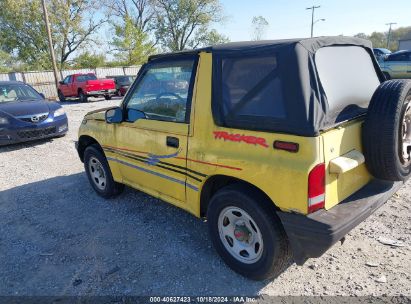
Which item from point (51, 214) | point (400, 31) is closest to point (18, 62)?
point (51, 214)

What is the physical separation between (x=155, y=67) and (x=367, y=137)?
2.14 meters

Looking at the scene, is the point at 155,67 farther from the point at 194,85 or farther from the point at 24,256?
the point at 24,256

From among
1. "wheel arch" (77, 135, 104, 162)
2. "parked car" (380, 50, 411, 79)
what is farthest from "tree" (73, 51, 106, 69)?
"wheel arch" (77, 135, 104, 162)

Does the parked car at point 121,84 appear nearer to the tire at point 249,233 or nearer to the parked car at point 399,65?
the parked car at point 399,65

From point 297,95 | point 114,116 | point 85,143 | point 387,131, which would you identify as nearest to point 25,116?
point 85,143

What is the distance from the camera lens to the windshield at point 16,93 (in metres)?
8.16

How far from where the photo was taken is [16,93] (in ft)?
27.5

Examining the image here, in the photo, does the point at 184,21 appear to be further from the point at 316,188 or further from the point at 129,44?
the point at 316,188

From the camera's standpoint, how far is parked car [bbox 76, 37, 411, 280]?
221cm

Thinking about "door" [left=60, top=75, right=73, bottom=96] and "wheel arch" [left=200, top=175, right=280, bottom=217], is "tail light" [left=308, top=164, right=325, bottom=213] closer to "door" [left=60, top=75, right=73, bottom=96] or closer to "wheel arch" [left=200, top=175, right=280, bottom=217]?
"wheel arch" [left=200, top=175, right=280, bottom=217]

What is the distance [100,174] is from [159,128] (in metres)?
1.80

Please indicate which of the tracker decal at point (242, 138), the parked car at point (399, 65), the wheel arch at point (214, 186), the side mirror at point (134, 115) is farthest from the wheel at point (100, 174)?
the parked car at point (399, 65)

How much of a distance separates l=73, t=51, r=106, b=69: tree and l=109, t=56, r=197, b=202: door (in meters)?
40.0

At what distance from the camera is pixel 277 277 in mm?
2762
